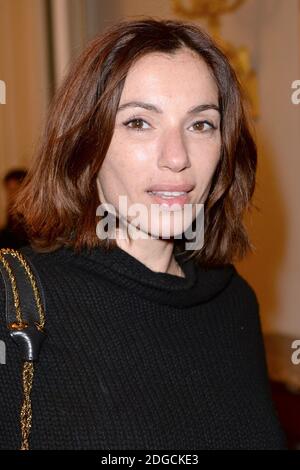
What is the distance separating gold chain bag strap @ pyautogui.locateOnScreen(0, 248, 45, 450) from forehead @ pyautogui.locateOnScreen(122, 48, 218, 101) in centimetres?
41

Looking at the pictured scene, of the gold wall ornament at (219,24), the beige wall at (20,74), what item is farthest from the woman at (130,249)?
the beige wall at (20,74)

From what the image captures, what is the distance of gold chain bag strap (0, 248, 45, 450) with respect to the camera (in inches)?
46.6

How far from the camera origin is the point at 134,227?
1.48 metres

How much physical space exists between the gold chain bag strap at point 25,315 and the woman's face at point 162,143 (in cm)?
27

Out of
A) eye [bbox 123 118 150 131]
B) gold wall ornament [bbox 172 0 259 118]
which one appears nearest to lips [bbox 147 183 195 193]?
eye [bbox 123 118 150 131]

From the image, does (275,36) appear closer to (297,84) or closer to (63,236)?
(297,84)

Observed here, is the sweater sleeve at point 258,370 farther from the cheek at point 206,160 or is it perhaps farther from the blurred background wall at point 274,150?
the blurred background wall at point 274,150

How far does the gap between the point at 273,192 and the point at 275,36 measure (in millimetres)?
727

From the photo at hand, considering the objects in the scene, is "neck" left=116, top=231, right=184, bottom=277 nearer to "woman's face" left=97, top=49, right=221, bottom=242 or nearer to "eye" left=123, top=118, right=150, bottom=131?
"woman's face" left=97, top=49, right=221, bottom=242

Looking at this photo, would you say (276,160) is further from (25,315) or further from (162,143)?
(25,315)

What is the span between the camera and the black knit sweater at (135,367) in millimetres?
1232

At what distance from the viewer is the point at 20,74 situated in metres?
4.62
